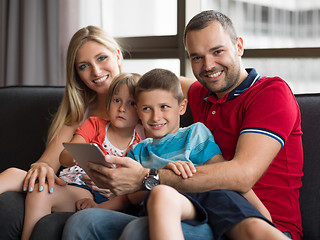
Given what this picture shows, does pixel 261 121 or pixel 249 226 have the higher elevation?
pixel 261 121

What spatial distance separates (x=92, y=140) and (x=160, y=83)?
540 millimetres

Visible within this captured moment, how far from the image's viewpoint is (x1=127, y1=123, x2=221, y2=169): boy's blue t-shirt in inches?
69.5

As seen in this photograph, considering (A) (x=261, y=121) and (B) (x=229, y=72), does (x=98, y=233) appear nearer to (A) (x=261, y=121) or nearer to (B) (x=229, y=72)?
(A) (x=261, y=121)

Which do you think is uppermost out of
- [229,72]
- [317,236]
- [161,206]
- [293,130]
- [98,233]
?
[229,72]

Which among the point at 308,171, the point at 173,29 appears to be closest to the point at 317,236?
the point at 308,171

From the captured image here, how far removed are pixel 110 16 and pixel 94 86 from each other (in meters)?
1.78

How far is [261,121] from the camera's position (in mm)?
1671

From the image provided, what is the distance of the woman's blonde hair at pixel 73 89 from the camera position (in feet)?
7.86

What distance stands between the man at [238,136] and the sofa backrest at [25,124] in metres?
1.00

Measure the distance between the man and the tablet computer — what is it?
4cm

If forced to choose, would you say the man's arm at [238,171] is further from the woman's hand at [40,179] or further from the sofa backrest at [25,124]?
the sofa backrest at [25,124]

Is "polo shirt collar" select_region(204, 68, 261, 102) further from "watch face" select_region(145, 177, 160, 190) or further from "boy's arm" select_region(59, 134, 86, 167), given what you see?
"boy's arm" select_region(59, 134, 86, 167)

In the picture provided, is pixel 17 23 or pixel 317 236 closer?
pixel 317 236

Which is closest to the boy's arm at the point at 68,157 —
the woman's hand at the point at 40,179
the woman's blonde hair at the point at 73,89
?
the woman's hand at the point at 40,179
